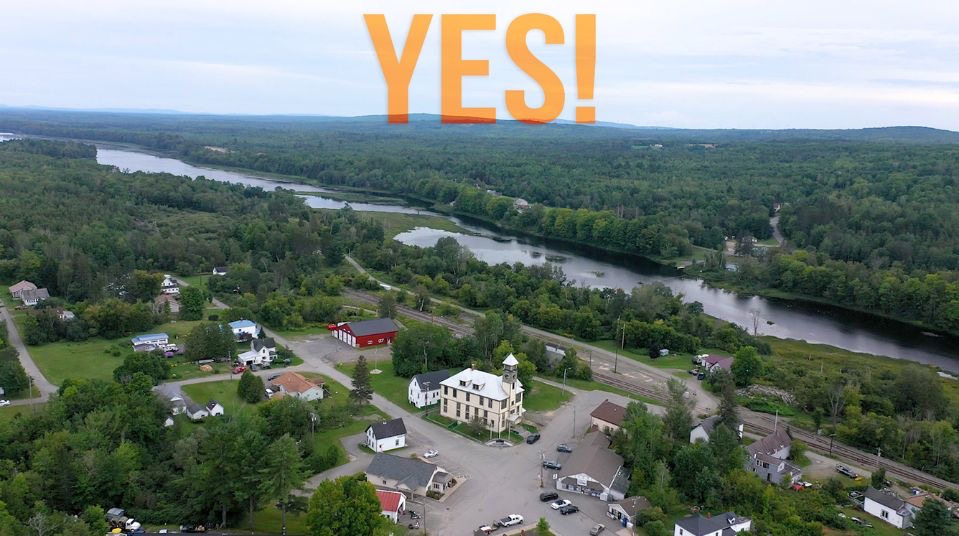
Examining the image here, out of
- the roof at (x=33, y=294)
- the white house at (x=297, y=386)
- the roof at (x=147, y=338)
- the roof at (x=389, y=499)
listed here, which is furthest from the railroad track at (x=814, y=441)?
the roof at (x=33, y=294)

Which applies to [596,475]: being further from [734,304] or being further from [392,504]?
[734,304]

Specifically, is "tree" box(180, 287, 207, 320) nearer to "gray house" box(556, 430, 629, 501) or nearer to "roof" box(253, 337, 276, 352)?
"roof" box(253, 337, 276, 352)

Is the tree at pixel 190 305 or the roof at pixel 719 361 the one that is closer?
the roof at pixel 719 361

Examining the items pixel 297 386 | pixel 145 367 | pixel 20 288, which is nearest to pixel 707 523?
pixel 297 386

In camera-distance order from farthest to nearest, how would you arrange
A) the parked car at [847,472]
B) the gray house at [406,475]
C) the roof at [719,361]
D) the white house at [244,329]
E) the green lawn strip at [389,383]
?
the white house at [244,329] < the roof at [719,361] < the green lawn strip at [389,383] < the parked car at [847,472] < the gray house at [406,475]

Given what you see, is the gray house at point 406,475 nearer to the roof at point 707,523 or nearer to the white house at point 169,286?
the roof at point 707,523

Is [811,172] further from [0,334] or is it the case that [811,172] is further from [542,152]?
[0,334]
